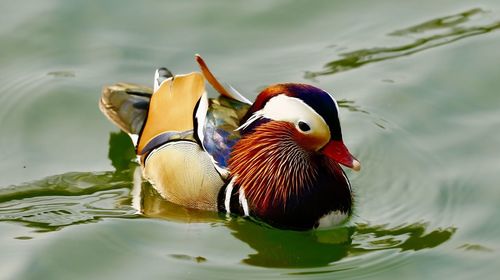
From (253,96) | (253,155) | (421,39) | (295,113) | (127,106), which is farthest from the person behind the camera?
Answer: (421,39)

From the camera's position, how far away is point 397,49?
897 cm

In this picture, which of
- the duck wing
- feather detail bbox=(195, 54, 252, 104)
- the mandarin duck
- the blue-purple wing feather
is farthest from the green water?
feather detail bbox=(195, 54, 252, 104)

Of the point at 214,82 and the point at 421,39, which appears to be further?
the point at 421,39

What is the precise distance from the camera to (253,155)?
23.8 ft

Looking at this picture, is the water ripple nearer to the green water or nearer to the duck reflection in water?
the green water

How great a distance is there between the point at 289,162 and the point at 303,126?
15.0 inches

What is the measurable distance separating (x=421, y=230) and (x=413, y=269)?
48 centimetres

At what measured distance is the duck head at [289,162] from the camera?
6816 mm

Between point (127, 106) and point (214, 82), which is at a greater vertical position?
point (214, 82)

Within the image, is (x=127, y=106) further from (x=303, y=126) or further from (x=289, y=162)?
(x=303, y=126)

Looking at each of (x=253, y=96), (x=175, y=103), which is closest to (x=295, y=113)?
(x=175, y=103)

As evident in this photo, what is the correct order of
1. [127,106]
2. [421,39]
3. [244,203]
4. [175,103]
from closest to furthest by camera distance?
[244,203], [175,103], [127,106], [421,39]

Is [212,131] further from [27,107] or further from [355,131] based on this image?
[27,107]

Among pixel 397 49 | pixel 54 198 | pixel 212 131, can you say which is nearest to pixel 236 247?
pixel 212 131
